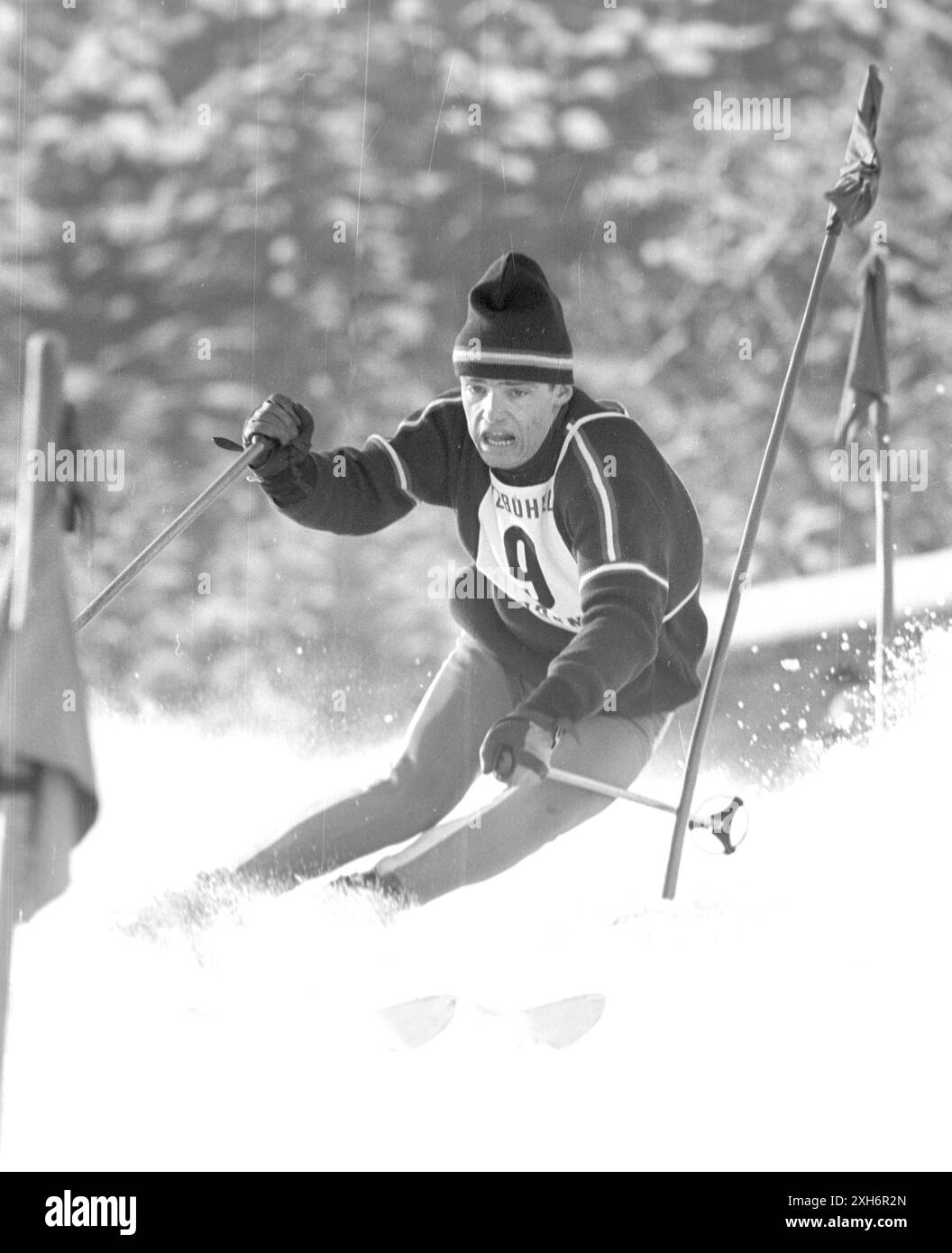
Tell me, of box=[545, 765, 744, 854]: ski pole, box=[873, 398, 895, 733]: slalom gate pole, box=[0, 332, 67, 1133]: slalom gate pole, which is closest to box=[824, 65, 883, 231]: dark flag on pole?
box=[873, 398, 895, 733]: slalom gate pole

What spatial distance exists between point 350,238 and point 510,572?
2.54 feet

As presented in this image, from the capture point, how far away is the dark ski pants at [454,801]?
10.5 ft

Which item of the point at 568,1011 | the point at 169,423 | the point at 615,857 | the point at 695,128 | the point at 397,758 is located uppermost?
the point at 695,128

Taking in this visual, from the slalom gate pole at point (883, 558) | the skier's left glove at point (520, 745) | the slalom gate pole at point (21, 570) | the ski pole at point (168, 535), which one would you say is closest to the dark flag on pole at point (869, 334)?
the slalom gate pole at point (883, 558)

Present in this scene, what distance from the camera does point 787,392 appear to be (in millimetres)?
3340

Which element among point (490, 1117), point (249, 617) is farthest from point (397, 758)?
point (490, 1117)

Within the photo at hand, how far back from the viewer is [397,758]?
3.27 meters

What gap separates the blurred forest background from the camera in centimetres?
328

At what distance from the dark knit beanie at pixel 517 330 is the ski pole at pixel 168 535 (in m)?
0.49

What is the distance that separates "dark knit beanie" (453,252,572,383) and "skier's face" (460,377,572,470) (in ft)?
0.07

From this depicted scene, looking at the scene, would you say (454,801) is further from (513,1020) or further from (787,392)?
(787,392)

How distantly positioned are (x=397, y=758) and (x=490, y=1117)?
29.4 inches

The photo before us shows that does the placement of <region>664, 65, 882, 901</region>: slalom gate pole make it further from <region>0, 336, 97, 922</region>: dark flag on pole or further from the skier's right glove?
<region>0, 336, 97, 922</region>: dark flag on pole

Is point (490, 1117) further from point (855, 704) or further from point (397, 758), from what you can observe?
point (855, 704)
